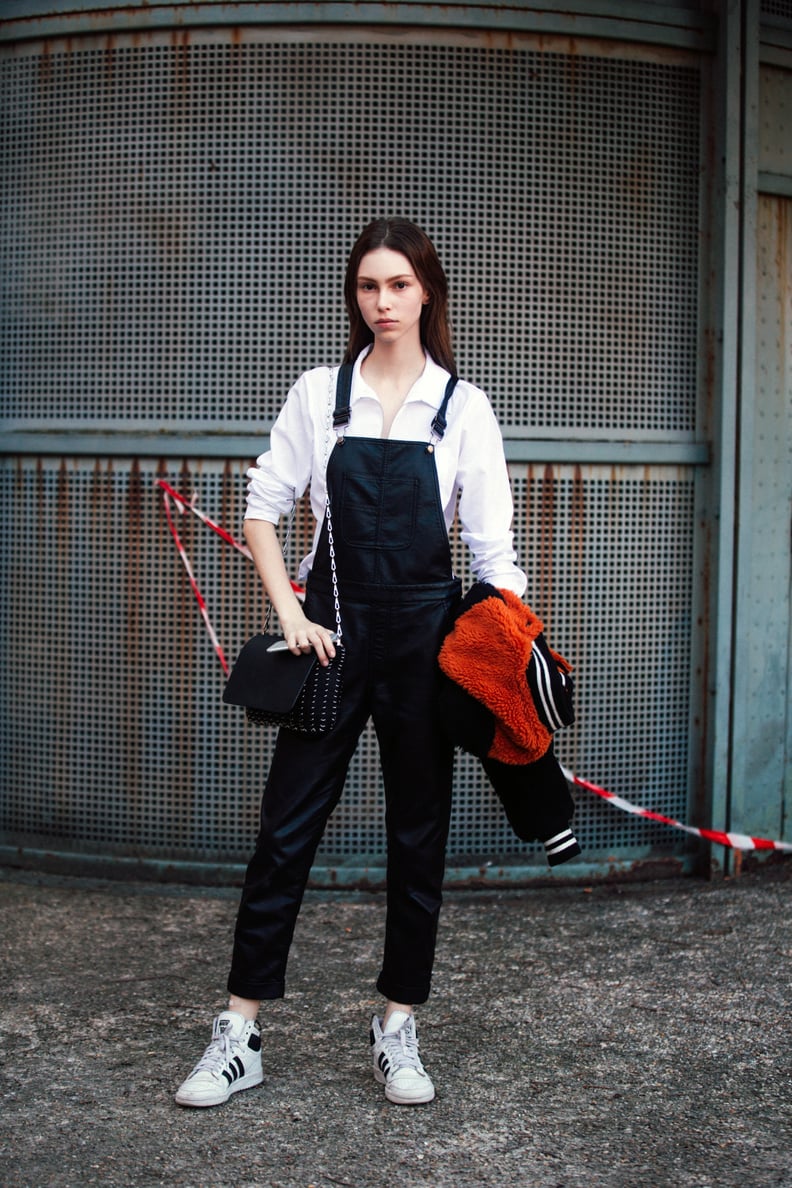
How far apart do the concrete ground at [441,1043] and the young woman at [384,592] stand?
0.18 metres

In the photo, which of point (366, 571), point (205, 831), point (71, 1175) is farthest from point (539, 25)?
point (71, 1175)

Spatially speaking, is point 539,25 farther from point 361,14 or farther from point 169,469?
point 169,469

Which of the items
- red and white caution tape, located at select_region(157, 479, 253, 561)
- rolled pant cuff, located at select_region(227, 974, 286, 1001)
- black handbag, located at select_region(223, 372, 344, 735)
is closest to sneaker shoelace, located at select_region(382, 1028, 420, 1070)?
rolled pant cuff, located at select_region(227, 974, 286, 1001)

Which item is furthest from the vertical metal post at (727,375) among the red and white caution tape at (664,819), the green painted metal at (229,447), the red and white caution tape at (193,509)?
the red and white caution tape at (193,509)

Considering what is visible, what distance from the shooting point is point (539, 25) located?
4.82 meters

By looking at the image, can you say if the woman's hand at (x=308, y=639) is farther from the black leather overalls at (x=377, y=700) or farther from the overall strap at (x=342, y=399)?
the overall strap at (x=342, y=399)

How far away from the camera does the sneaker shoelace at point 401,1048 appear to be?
3.11 metres

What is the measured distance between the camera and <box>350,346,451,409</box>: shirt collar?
3.08m

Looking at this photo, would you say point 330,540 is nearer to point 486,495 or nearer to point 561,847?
point 486,495

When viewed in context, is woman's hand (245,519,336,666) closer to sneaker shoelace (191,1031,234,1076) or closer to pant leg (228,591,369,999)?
pant leg (228,591,369,999)

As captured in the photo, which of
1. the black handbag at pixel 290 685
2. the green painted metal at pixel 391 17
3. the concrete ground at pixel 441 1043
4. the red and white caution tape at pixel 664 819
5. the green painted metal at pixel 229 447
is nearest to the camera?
the concrete ground at pixel 441 1043

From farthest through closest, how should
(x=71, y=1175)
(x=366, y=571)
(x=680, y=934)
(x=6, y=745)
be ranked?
(x=6, y=745) < (x=680, y=934) < (x=366, y=571) < (x=71, y=1175)

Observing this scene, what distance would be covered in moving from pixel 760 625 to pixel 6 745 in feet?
10.3

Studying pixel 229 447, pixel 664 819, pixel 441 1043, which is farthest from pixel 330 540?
pixel 664 819
